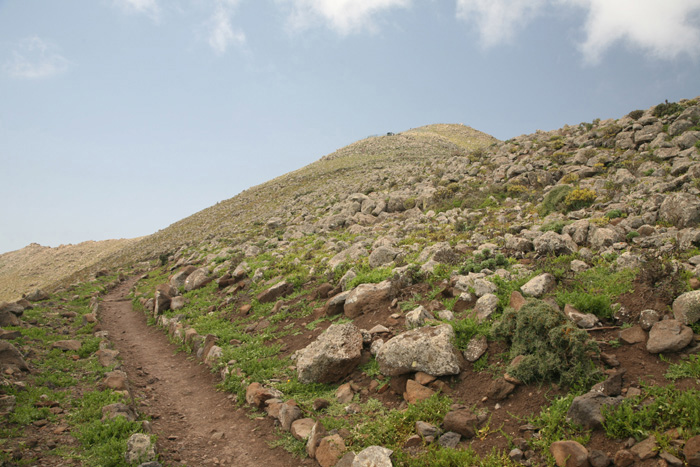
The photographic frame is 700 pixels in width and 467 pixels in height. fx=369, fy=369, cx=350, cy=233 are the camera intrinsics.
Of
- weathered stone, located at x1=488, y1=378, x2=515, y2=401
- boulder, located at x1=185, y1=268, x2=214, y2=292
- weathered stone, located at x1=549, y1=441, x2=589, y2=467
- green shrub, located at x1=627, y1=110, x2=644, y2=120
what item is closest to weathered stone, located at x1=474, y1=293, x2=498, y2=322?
weathered stone, located at x1=488, y1=378, x2=515, y2=401

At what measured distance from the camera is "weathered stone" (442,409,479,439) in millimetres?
5875

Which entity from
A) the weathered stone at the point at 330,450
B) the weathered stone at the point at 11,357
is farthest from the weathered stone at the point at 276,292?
the weathered stone at the point at 330,450

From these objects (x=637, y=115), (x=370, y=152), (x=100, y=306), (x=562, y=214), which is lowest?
(x=562, y=214)

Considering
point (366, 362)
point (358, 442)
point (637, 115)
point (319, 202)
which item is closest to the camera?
point (358, 442)

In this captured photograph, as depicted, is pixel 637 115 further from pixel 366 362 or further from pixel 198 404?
pixel 198 404

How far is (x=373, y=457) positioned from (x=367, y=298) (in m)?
5.51

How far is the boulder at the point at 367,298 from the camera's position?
35.4ft

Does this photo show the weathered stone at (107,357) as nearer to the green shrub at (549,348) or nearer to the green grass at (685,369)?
the green shrub at (549,348)

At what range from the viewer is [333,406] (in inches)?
304

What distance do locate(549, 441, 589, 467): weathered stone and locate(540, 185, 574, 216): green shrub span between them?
37.8 ft

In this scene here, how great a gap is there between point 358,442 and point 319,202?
28.5m

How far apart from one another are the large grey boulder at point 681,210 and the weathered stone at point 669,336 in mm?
5046

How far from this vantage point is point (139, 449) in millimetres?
6574

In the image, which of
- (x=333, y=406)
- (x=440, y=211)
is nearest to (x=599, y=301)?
(x=333, y=406)
